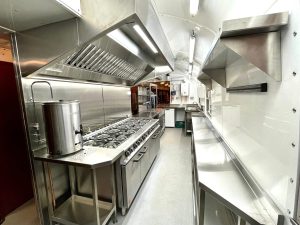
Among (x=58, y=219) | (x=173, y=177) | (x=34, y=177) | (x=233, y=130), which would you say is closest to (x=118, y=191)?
(x=58, y=219)

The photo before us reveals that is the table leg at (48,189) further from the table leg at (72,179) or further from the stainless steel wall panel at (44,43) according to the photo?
the stainless steel wall panel at (44,43)

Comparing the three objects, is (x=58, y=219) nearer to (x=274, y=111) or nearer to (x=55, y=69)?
(x=55, y=69)

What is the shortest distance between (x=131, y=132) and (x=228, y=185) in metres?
1.66

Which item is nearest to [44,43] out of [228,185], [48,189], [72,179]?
[48,189]

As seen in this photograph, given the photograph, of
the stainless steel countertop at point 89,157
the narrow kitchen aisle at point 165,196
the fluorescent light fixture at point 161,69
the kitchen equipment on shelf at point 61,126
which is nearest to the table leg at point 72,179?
the stainless steel countertop at point 89,157

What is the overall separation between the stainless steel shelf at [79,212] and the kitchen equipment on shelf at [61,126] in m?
0.80

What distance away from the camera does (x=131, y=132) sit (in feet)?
8.43

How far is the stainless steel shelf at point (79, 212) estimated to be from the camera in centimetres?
176

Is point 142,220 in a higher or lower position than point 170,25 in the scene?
lower

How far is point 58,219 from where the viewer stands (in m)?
1.76

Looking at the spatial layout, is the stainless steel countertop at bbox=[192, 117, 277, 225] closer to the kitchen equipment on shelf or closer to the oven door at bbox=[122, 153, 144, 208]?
the oven door at bbox=[122, 153, 144, 208]

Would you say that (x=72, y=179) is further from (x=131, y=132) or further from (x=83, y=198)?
(x=131, y=132)

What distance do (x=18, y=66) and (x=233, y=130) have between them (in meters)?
2.23

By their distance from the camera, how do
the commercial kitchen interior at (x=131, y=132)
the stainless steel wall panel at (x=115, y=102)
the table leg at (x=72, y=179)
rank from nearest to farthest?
Answer: the commercial kitchen interior at (x=131, y=132)
the table leg at (x=72, y=179)
the stainless steel wall panel at (x=115, y=102)
